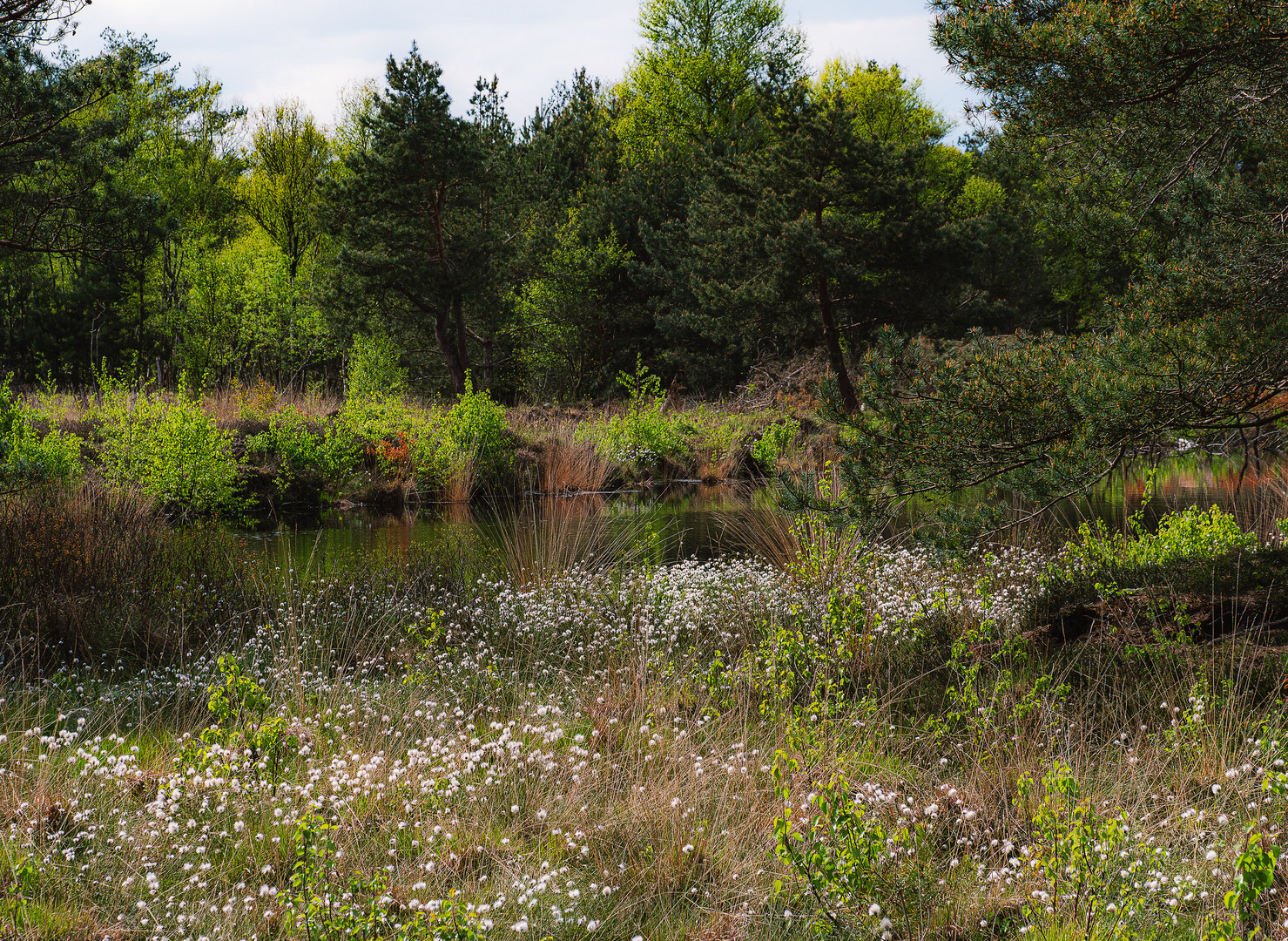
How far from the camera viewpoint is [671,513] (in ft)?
52.4

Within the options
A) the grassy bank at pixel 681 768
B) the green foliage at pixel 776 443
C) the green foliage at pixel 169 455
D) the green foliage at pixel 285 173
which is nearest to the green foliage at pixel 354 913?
the grassy bank at pixel 681 768

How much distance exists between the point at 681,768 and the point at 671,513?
11828 mm

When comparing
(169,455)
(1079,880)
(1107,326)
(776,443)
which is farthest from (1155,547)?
(169,455)

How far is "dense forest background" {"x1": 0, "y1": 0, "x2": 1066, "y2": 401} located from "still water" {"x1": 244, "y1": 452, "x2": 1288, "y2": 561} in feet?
16.0

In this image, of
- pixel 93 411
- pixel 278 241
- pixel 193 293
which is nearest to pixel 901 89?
pixel 278 241

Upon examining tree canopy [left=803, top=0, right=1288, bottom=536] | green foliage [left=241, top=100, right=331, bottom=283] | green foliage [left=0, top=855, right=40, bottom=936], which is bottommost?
green foliage [left=0, top=855, right=40, bottom=936]

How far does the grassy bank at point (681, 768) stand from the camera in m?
3.01

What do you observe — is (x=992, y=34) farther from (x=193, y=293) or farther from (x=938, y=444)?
(x=193, y=293)

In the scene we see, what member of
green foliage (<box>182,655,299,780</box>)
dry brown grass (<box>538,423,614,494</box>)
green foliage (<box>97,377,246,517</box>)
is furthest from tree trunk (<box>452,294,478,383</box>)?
green foliage (<box>182,655,299,780</box>)

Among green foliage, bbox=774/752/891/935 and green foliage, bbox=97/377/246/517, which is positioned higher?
green foliage, bbox=97/377/246/517

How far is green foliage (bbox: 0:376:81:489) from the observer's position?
19.6 feet

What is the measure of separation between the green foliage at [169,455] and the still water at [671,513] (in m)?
1.01

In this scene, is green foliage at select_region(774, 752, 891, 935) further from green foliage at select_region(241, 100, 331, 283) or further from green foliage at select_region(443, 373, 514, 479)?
green foliage at select_region(241, 100, 331, 283)

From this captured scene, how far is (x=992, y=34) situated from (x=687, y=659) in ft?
13.9
